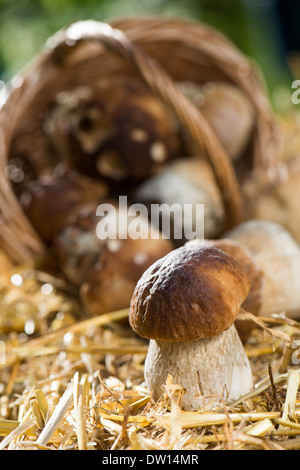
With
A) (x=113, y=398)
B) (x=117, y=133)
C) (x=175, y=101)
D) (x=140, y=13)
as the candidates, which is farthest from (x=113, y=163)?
(x=140, y=13)

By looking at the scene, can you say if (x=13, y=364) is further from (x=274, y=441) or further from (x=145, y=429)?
(x=274, y=441)

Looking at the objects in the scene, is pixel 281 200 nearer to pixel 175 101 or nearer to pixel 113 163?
pixel 175 101

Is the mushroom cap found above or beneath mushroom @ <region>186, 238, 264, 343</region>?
above

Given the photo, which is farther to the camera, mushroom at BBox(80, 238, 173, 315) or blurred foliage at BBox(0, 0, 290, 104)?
blurred foliage at BBox(0, 0, 290, 104)

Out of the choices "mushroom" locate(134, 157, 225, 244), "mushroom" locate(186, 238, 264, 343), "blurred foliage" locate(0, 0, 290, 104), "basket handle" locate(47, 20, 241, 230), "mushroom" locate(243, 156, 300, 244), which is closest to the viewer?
"mushroom" locate(186, 238, 264, 343)

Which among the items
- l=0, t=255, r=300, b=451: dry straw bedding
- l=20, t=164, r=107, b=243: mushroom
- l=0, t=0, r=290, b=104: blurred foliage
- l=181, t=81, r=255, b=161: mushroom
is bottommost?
l=0, t=255, r=300, b=451: dry straw bedding

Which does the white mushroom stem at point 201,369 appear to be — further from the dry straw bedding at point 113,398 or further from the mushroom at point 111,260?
the mushroom at point 111,260

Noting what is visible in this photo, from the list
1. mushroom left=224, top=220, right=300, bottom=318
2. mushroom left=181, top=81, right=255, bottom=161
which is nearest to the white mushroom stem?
mushroom left=224, top=220, right=300, bottom=318

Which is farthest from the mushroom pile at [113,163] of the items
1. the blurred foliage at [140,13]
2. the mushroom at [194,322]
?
the blurred foliage at [140,13]

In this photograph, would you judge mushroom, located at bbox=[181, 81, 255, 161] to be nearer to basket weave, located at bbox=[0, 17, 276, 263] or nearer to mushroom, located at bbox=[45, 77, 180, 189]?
basket weave, located at bbox=[0, 17, 276, 263]
